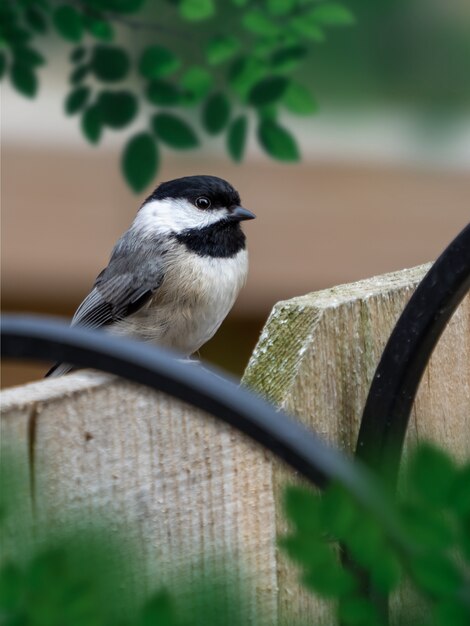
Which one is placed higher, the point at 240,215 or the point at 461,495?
the point at 461,495

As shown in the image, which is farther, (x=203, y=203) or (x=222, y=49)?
(x=203, y=203)

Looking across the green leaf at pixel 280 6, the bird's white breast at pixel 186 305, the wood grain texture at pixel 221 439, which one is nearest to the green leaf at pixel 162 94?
the green leaf at pixel 280 6

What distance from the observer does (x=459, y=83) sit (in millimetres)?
4660

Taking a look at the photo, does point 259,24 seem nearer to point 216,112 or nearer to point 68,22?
point 216,112

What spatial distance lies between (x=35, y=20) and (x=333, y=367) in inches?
48.8

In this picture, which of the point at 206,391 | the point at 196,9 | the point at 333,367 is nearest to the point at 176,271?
the point at 196,9

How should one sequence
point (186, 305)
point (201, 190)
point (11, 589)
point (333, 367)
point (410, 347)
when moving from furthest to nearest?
point (201, 190) < point (186, 305) < point (333, 367) < point (410, 347) < point (11, 589)

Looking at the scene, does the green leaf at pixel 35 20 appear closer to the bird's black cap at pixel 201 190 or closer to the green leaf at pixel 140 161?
the green leaf at pixel 140 161

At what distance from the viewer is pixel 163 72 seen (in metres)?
2.11

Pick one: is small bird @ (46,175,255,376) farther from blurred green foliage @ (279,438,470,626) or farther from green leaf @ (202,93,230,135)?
blurred green foliage @ (279,438,470,626)

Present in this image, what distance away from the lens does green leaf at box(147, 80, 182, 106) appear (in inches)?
83.0

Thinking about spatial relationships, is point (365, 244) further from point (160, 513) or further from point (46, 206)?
point (160, 513)

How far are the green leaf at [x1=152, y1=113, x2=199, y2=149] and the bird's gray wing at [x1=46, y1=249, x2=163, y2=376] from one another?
41cm

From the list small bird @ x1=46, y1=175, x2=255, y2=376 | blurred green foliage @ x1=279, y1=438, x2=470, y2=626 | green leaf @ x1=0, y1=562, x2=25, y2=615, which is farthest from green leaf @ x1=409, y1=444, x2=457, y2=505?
small bird @ x1=46, y1=175, x2=255, y2=376
